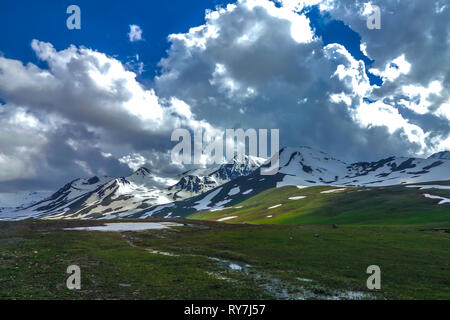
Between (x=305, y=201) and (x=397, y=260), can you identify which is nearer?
(x=397, y=260)

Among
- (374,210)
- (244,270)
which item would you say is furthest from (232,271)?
(374,210)

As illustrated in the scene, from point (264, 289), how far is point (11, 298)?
63.4ft

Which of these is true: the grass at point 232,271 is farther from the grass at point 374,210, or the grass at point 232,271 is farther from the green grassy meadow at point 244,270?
the grass at point 374,210

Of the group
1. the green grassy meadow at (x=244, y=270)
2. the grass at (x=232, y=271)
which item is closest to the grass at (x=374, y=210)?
the green grassy meadow at (x=244, y=270)

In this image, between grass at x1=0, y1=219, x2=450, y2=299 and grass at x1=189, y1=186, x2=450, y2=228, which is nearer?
grass at x1=0, y1=219, x2=450, y2=299

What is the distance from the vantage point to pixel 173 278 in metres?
27.4

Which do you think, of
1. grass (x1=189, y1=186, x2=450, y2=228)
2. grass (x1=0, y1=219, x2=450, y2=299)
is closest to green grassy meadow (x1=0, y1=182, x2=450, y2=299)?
grass (x1=0, y1=219, x2=450, y2=299)

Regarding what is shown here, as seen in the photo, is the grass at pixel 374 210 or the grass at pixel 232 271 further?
the grass at pixel 374 210

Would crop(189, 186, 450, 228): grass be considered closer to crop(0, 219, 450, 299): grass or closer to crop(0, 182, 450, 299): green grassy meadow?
crop(0, 182, 450, 299): green grassy meadow

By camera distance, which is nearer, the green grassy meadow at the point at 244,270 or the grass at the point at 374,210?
the green grassy meadow at the point at 244,270
